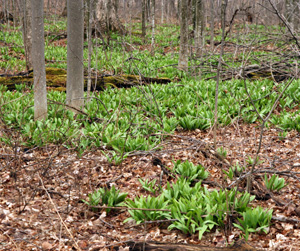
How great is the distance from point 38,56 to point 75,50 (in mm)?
915

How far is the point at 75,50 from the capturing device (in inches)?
253

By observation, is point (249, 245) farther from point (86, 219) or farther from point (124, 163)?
point (124, 163)

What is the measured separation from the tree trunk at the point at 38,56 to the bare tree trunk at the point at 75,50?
642 millimetres

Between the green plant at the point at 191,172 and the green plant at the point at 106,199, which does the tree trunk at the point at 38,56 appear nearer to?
the green plant at the point at 106,199

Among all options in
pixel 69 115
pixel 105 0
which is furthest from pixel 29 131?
pixel 105 0

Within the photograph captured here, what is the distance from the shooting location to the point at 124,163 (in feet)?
16.2

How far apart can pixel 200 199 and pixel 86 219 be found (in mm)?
1334

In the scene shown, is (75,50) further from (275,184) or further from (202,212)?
(275,184)

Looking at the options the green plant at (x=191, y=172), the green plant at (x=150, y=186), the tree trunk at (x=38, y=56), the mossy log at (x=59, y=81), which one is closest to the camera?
the green plant at (x=150, y=186)

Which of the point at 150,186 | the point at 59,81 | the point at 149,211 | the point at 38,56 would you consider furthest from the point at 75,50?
the point at 149,211

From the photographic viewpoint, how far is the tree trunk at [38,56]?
547 centimetres

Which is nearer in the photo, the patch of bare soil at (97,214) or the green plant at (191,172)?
the patch of bare soil at (97,214)

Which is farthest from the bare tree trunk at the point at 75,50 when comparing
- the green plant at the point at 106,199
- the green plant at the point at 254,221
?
the green plant at the point at 254,221

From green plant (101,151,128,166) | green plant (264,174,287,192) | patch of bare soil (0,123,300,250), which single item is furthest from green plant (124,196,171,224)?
green plant (101,151,128,166)
